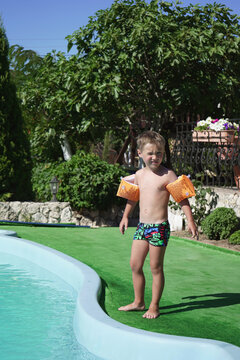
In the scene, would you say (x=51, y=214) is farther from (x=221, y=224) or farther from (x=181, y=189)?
(x=181, y=189)

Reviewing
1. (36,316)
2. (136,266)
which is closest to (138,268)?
(136,266)

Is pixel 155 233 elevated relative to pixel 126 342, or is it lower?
elevated

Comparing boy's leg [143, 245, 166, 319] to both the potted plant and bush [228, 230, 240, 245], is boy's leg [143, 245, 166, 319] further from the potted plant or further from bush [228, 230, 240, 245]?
the potted plant

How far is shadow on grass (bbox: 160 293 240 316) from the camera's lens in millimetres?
4457

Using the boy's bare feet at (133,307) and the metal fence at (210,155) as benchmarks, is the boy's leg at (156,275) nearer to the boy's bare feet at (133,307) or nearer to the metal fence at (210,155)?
the boy's bare feet at (133,307)

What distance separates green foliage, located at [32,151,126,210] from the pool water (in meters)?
6.03

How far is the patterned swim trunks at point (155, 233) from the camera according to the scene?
411 cm

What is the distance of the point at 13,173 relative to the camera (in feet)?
44.4

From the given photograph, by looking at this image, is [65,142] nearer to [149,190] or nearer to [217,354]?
[149,190]

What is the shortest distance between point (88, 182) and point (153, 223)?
360 inches

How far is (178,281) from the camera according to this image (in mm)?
5609

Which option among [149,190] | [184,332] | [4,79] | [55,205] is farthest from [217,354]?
[4,79]

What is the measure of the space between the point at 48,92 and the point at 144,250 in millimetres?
11412

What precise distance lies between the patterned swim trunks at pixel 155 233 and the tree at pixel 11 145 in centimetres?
969
